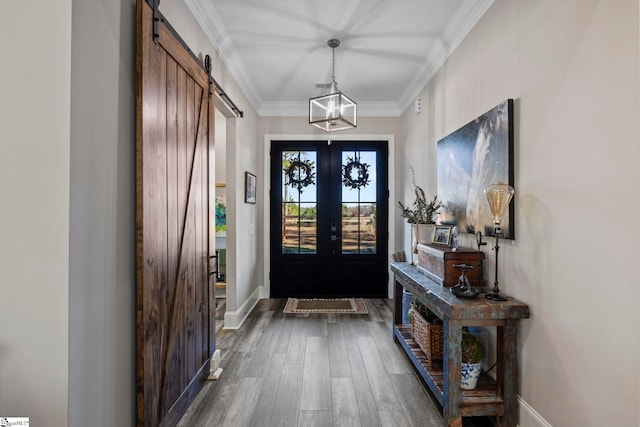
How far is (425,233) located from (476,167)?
86 cm

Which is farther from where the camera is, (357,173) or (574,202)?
(357,173)

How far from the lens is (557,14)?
160cm

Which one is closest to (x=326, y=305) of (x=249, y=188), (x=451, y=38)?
(x=249, y=188)

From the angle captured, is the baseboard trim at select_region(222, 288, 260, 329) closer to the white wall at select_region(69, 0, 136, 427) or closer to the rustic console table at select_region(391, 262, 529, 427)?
the white wall at select_region(69, 0, 136, 427)

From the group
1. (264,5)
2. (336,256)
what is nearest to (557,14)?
(264,5)

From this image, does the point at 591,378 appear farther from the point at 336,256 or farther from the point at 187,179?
the point at 336,256

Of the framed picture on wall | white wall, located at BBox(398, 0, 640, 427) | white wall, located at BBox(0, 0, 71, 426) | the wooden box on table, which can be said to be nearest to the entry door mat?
the framed picture on wall

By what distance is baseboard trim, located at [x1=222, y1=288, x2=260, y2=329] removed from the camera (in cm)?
359

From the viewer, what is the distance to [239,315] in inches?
146

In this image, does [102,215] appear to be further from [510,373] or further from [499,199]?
[510,373]

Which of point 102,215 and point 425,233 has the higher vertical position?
point 102,215

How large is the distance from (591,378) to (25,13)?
2551 millimetres

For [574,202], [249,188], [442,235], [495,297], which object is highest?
[249,188]

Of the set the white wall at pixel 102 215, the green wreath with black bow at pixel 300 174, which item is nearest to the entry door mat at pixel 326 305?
the green wreath with black bow at pixel 300 174
